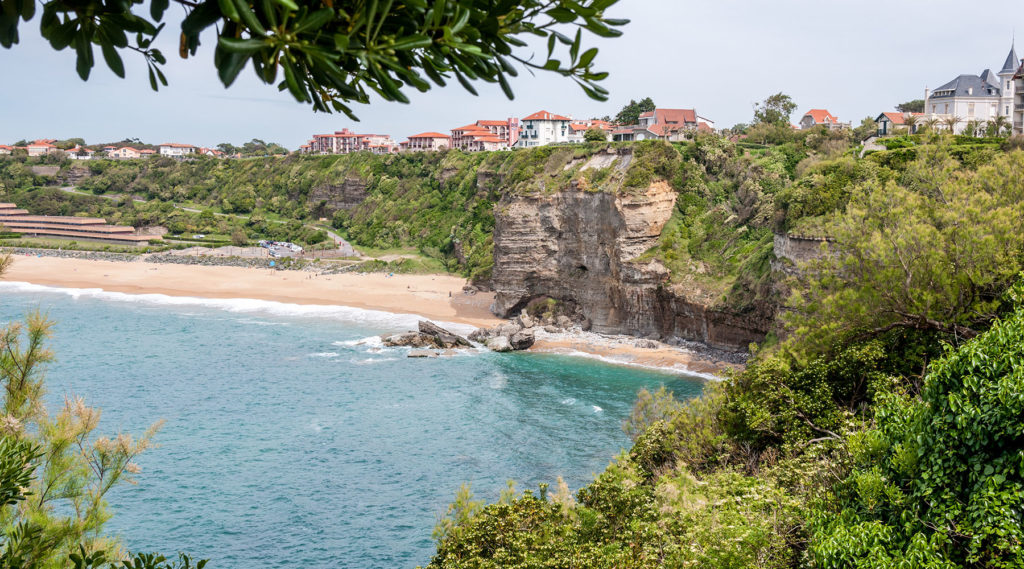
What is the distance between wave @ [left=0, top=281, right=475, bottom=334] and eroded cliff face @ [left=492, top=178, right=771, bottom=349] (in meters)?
6.02

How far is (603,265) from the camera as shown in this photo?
46.6m

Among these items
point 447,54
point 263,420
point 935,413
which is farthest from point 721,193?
point 447,54

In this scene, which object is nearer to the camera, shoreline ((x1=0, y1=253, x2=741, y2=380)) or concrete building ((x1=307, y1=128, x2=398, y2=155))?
shoreline ((x1=0, y1=253, x2=741, y2=380))

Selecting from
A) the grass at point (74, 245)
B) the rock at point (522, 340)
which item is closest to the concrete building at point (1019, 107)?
the rock at point (522, 340)

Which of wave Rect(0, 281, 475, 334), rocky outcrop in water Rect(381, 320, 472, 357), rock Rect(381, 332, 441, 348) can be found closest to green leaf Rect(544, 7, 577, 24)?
rocky outcrop in water Rect(381, 320, 472, 357)

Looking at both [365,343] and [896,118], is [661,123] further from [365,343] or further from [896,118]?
[365,343]

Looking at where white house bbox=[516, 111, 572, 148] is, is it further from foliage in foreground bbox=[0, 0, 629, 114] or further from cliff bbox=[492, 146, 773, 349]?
foliage in foreground bbox=[0, 0, 629, 114]

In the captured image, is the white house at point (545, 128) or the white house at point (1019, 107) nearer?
the white house at point (1019, 107)

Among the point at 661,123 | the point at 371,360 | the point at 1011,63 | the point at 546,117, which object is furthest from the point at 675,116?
the point at 371,360

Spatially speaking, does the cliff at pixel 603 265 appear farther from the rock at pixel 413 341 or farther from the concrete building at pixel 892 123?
the concrete building at pixel 892 123

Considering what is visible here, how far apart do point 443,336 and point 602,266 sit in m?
11.3

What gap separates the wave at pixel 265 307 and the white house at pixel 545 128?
42543 mm

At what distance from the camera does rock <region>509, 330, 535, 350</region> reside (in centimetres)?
4509

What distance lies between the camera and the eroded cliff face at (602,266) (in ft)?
141
